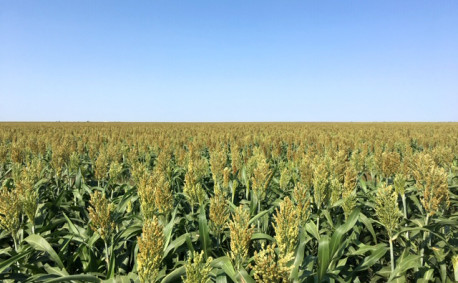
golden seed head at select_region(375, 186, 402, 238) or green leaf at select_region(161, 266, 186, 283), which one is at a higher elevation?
golden seed head at select_region(375, 186, 402, 238)

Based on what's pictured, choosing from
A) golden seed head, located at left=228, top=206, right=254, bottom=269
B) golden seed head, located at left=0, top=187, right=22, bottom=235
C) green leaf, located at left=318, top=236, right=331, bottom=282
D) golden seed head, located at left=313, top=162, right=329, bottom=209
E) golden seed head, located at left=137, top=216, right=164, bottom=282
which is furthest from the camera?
golden seed head, located at left=313, top=162, right=329, bottom=209

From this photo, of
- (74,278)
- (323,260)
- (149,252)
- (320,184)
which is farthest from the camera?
(320,184)

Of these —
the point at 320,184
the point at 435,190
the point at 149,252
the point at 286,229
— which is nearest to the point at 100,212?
the point at 149,252

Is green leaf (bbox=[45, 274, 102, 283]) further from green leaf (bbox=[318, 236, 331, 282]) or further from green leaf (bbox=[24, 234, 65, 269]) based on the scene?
green leaf (bbox=[318, 236, 331, 282])

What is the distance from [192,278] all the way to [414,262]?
2.36 m

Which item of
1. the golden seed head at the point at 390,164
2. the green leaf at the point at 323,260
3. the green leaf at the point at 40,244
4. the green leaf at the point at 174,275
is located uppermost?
the golden seed head at the point at 390,164

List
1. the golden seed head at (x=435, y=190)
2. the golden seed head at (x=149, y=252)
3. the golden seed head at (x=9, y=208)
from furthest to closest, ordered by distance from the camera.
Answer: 1. the golden seed head at (x=435, y=190)
2. the golden seed head at (x=9, y=208)
3. the golden seed head at (x=149, y=252)

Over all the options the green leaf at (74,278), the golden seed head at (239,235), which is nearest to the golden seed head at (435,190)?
the golden seed head at (239,235)

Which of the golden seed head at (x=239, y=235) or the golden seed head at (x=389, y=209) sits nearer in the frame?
the golden seed head at (x=239, y=235)

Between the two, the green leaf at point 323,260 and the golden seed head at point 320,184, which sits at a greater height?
the golden seed head at point 320,184

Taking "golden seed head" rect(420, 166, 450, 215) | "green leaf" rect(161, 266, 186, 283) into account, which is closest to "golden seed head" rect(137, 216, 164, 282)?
"green leaf" rect(161, 266, 186, 283)

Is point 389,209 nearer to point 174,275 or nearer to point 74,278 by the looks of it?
point 174,275

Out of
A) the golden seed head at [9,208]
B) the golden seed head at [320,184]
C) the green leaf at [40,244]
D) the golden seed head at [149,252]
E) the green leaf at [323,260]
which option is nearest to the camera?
the golden seed head at [149,252]

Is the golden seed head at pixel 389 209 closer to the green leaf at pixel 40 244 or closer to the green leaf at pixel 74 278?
the green leaf at pixel 74 278
